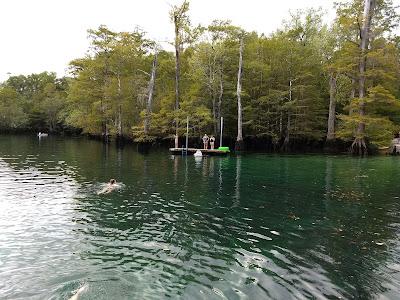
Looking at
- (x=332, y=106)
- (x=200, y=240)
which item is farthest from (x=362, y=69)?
(x=200, y=240)

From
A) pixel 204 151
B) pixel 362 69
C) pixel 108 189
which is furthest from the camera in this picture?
pixel 362 69

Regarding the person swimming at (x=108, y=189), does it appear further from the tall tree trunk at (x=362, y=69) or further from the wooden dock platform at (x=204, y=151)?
the tall tree trunk at (x=362, y=69)

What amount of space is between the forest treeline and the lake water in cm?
2176

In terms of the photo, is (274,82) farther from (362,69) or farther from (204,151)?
(204,151)

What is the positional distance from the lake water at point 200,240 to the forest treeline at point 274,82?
71.4 feet

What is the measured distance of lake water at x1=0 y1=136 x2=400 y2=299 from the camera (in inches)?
271

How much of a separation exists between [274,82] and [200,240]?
122 feet

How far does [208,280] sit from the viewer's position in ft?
23.4

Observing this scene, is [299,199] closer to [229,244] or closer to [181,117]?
[229,244]

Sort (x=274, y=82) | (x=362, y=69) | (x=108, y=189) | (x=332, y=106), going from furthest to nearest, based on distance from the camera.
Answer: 1. (x=274, y=82)
2. (x=332, y=106)
3. (x=362, y=69)
4. (x=108, y=189)

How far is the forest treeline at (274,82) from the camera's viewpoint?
1437 inches

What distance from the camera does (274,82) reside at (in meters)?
43.9

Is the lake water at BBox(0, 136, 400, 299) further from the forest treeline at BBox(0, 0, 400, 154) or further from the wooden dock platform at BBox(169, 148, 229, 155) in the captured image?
the forest treeline at BBox(0, 0, 400, 154)

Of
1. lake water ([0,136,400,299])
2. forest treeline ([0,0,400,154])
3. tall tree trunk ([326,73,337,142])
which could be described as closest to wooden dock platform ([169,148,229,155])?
forest treeline ([0,0,400,154])
